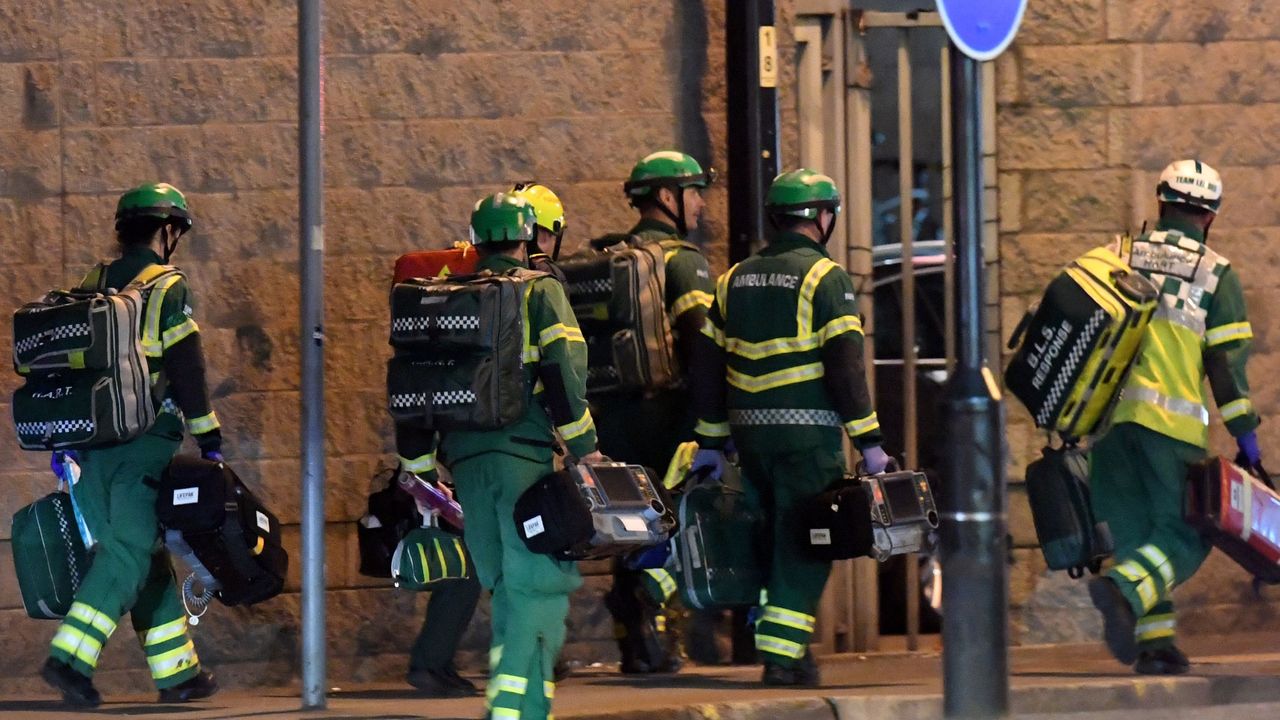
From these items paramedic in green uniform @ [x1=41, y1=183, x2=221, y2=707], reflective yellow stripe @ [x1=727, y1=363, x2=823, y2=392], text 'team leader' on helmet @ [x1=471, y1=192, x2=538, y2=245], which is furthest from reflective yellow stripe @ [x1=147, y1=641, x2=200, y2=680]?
reflective yellow stripe @ [x1=727, y1=363, x2=823, y2=392]

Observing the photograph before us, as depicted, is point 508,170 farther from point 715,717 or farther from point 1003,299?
point 715,717

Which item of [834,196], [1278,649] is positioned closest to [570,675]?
[834,196]

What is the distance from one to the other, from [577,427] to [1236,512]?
9.21 ft

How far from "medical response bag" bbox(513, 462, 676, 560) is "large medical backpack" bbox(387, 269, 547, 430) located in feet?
0.98

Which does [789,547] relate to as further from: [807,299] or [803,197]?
[803,197]

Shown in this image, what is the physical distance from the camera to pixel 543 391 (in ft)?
24.9

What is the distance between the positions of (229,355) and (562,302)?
2.89m

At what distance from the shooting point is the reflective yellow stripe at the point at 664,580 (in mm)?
9352

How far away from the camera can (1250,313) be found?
10445 mm

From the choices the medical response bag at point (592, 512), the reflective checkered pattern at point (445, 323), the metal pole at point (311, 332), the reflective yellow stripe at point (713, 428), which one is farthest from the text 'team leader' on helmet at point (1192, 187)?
the metal pole at point (311, 332)

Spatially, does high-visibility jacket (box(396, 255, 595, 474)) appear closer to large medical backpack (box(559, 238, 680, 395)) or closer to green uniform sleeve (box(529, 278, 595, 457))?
green uniform sleeve (box(529, 278, 595, 457))

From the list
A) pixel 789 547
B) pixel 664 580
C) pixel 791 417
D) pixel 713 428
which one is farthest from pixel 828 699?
pixel 664 580

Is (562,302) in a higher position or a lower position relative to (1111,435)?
higher

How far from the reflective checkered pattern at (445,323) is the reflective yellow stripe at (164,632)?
195cm
